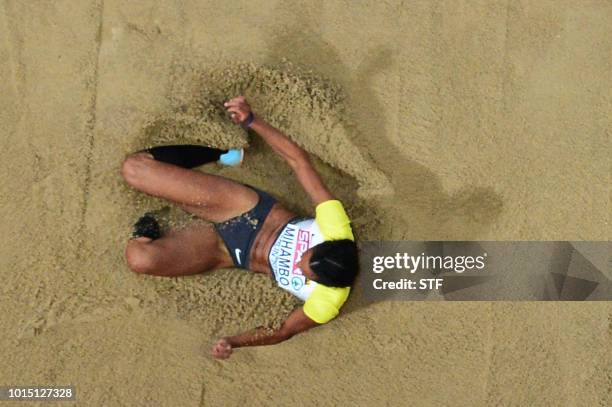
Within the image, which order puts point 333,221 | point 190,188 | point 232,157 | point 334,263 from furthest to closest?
point 232,157 < point 190,188 < point 333,221 < point 334,263

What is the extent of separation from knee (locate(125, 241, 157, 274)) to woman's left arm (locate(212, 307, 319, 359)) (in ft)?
1.55

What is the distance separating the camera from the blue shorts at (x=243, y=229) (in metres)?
3.08

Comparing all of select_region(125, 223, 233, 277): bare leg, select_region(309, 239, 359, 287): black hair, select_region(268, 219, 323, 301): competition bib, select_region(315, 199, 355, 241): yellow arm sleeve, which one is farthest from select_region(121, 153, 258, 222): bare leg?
select_region(309, 239, 359, 287): black hair

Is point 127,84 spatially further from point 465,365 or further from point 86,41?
point 465,365

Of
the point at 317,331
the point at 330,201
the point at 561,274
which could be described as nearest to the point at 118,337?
the point at 317,331

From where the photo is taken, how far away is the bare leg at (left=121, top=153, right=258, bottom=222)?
3035 millimetres

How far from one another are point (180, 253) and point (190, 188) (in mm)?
309

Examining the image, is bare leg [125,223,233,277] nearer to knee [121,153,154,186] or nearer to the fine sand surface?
the fine sand surface

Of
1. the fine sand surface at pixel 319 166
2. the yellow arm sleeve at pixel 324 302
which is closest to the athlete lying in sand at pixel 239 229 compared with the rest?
the yellow arm sleeve at pixel 324 302

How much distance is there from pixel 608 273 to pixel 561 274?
0.24m

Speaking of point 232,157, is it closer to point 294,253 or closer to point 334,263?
point 294,253

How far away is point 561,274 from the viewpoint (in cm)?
327

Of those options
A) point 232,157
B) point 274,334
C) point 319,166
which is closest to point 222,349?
point 274,334

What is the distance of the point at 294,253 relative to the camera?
3010 millimetres
